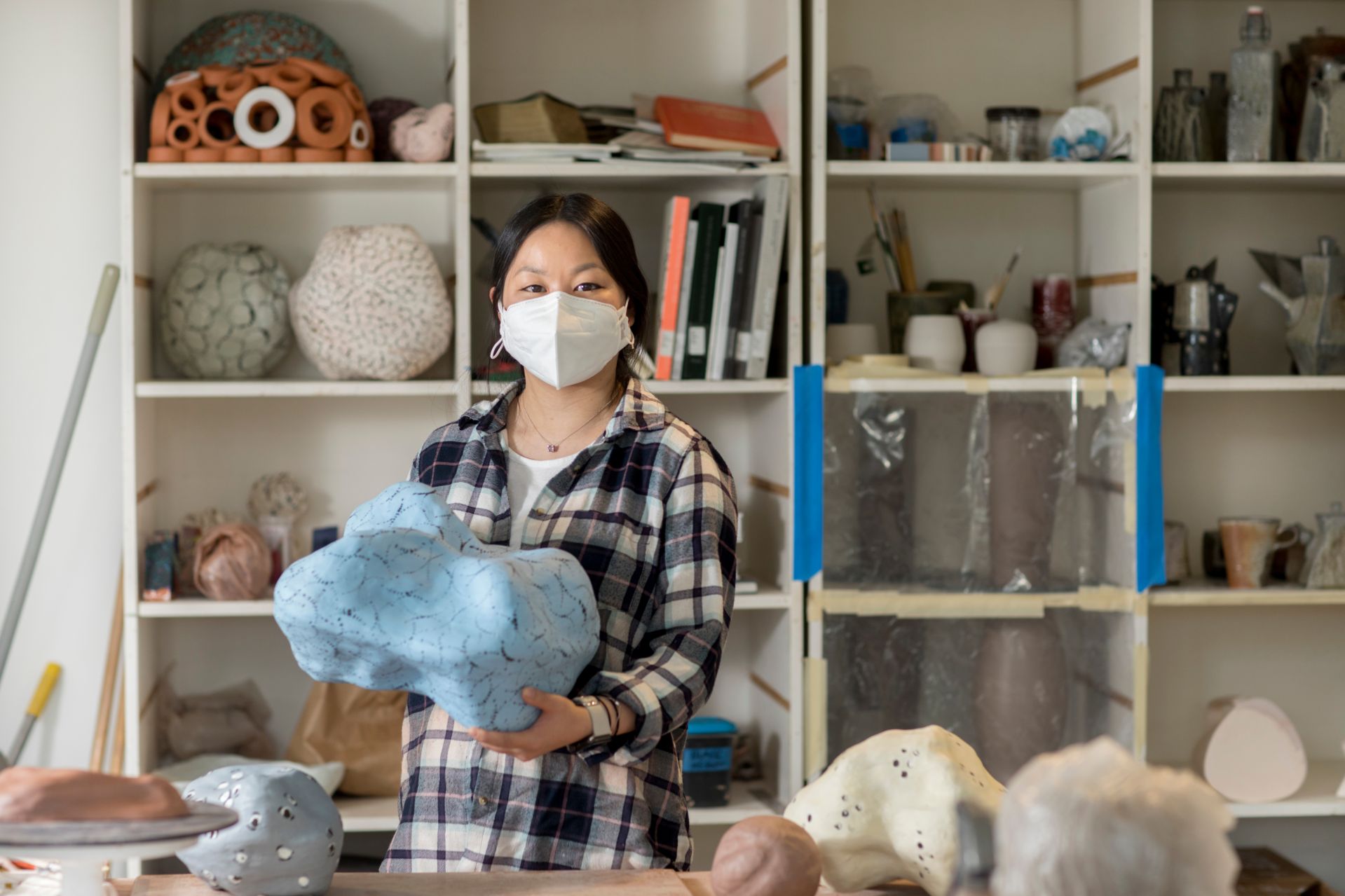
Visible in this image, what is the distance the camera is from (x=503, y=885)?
105 centimetres

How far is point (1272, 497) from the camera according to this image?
2.66 metres

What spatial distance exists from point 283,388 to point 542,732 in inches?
52.5

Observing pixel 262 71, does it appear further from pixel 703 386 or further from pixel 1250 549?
pixel 1250 549

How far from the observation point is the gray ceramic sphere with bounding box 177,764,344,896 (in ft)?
3.20

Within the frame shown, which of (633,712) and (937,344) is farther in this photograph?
(937,344)

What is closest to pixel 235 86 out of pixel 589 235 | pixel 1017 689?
pixel 589 235

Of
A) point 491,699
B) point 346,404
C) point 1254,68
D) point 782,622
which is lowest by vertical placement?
point 782,622

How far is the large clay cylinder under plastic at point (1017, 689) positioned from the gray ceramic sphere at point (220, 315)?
1.41 meters

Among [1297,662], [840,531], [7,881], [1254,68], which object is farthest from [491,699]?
[1297,662]

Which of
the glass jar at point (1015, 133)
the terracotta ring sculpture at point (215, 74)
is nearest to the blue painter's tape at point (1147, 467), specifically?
the glass jar at point (1015, 133)

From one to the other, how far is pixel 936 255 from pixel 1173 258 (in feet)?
1.56

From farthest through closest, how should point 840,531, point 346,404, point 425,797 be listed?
point 346,404, point 840,531, point 425,797

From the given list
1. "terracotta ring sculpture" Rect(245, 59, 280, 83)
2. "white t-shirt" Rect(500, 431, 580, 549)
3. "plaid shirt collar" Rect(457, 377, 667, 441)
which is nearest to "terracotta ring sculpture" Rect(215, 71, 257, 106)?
"terracotta ring sculpture" Rect(245, 59, 280, 83)

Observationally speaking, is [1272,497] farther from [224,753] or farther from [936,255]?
[224,753]
